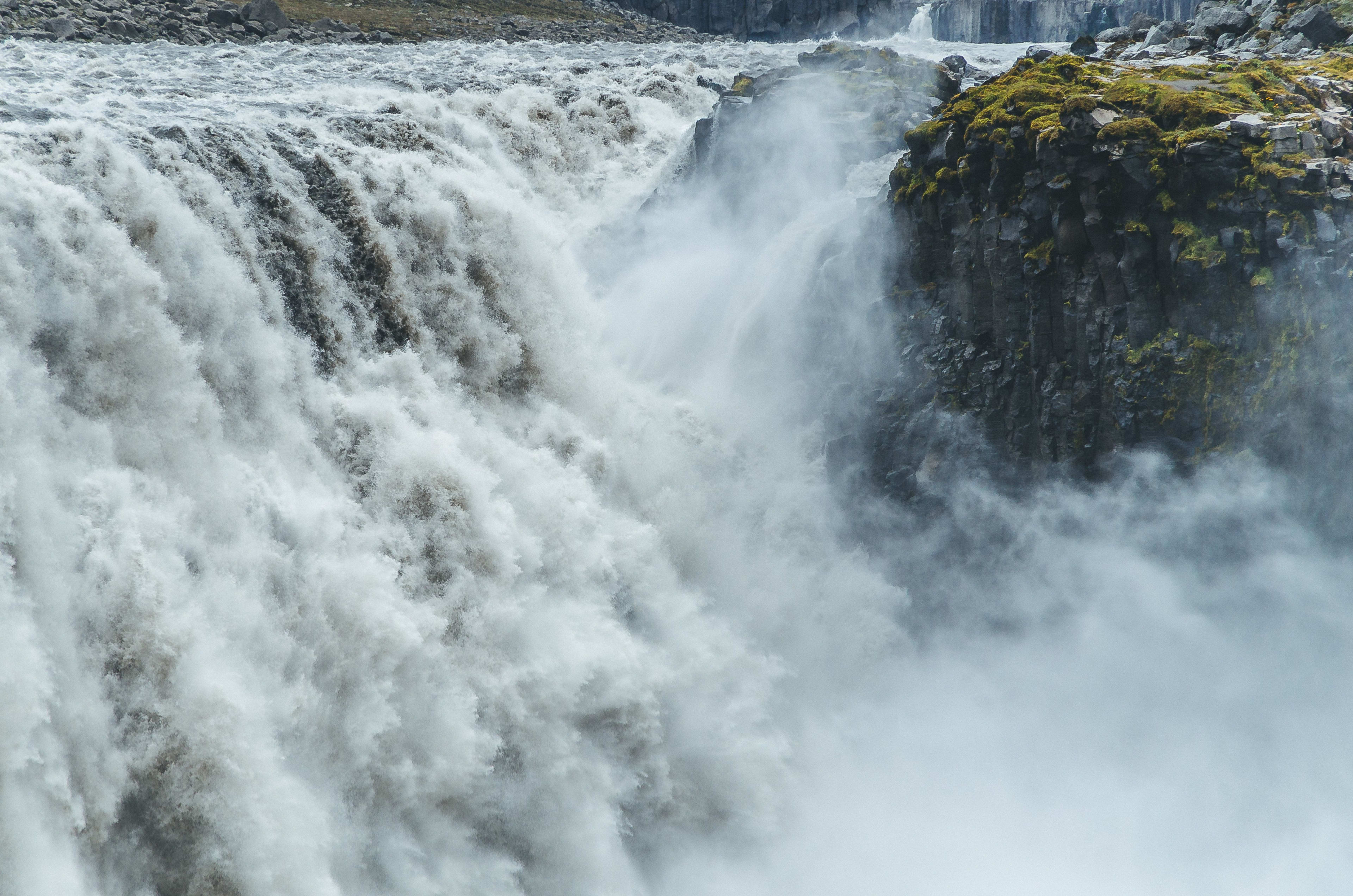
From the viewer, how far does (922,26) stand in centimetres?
7256

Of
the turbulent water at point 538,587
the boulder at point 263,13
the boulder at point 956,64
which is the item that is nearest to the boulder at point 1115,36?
the boulder at point 956,64

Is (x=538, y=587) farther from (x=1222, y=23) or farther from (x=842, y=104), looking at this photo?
(x=1222, y=23)

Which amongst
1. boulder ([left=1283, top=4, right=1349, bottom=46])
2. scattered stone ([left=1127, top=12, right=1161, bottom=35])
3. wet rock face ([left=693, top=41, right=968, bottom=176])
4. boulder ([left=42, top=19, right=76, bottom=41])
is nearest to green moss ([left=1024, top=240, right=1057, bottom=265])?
wet rock face ([left=693, top=41, right=968, bottom=176])

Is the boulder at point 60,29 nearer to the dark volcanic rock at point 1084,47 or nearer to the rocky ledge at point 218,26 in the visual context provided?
the rocky ledge at point 218,26

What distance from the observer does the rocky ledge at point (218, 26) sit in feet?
106

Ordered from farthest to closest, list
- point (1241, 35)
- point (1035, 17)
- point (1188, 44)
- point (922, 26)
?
1. point (922, 26)
2. point (1035, 17)
3. point (1188, 44)
4. point (1241, 35)

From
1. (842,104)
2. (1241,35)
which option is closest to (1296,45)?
(1241,35)

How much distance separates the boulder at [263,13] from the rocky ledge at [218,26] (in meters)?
0.03

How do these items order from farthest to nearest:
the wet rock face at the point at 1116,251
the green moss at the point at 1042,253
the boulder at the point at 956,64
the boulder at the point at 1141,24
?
the boulder at the point at 1141,24
the boulder at the point at 956,64
the green moss at the point at 1042,253
the wet rock face at the point at 1116,251

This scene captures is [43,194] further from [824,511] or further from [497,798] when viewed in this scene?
[824,511]

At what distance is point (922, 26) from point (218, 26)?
174ft

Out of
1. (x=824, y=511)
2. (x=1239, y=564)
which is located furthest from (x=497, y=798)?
(x=1239, y=564)

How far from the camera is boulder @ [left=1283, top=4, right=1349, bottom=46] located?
18859 millimetres

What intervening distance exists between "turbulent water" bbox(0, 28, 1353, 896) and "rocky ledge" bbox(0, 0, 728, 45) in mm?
19306
